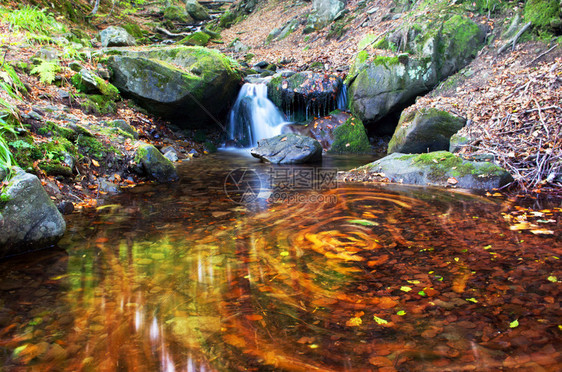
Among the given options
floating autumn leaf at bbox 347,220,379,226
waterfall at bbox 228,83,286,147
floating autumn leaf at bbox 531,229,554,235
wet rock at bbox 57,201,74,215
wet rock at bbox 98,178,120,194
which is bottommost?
floating autumn leaf at bbox 347,220,379,226

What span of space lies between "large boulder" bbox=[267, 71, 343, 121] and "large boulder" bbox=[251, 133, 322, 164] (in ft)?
8.63

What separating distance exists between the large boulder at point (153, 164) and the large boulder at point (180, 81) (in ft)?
12.6

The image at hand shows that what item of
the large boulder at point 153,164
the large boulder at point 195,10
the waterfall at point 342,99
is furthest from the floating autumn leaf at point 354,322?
the large boulder at point 195,10

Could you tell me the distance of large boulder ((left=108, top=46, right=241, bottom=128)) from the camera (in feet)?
30.1

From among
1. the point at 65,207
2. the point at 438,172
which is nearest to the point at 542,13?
the point at 438,172

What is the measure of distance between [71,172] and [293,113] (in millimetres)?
7837

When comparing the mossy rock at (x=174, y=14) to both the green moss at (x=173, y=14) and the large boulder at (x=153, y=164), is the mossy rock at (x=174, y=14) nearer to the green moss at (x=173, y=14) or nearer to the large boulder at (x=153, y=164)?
the green moss at (x=173, y=14)

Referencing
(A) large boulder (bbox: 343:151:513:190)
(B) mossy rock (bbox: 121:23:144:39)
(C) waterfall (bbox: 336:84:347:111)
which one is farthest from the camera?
(B) mossy rock (bbox: 121:23:144:39)

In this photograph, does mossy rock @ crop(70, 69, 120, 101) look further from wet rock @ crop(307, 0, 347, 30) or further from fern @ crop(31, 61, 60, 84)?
wet rock @ crop(307, 0, 347, 30)

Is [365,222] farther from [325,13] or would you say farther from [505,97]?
[325,13]

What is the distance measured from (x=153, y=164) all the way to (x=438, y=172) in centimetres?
493

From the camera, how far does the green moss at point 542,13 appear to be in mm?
7719

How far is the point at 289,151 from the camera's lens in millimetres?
8406

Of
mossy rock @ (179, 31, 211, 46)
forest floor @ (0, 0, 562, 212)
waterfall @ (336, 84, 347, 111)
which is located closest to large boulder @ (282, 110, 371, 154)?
waterfall @ (336, 84, 347, 111)
